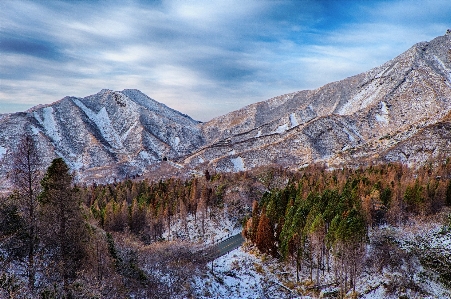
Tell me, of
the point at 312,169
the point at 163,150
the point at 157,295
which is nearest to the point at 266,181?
the point at 312,169

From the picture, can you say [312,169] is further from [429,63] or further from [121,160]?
[429,63]

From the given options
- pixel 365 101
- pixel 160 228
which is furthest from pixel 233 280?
pixel 365 101

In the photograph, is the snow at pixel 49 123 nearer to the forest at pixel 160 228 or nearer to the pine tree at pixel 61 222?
the forest at pixel 160 228

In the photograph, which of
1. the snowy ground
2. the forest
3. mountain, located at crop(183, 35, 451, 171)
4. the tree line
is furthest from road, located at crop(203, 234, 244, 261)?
mountain, located at crop(183, 35, 451, 171)

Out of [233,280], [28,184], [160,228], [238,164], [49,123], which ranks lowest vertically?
[233,280]

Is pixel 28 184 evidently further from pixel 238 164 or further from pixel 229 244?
pixel 238 164

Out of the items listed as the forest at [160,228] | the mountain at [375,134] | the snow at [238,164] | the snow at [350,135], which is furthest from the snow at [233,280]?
the snow at [350,135]
